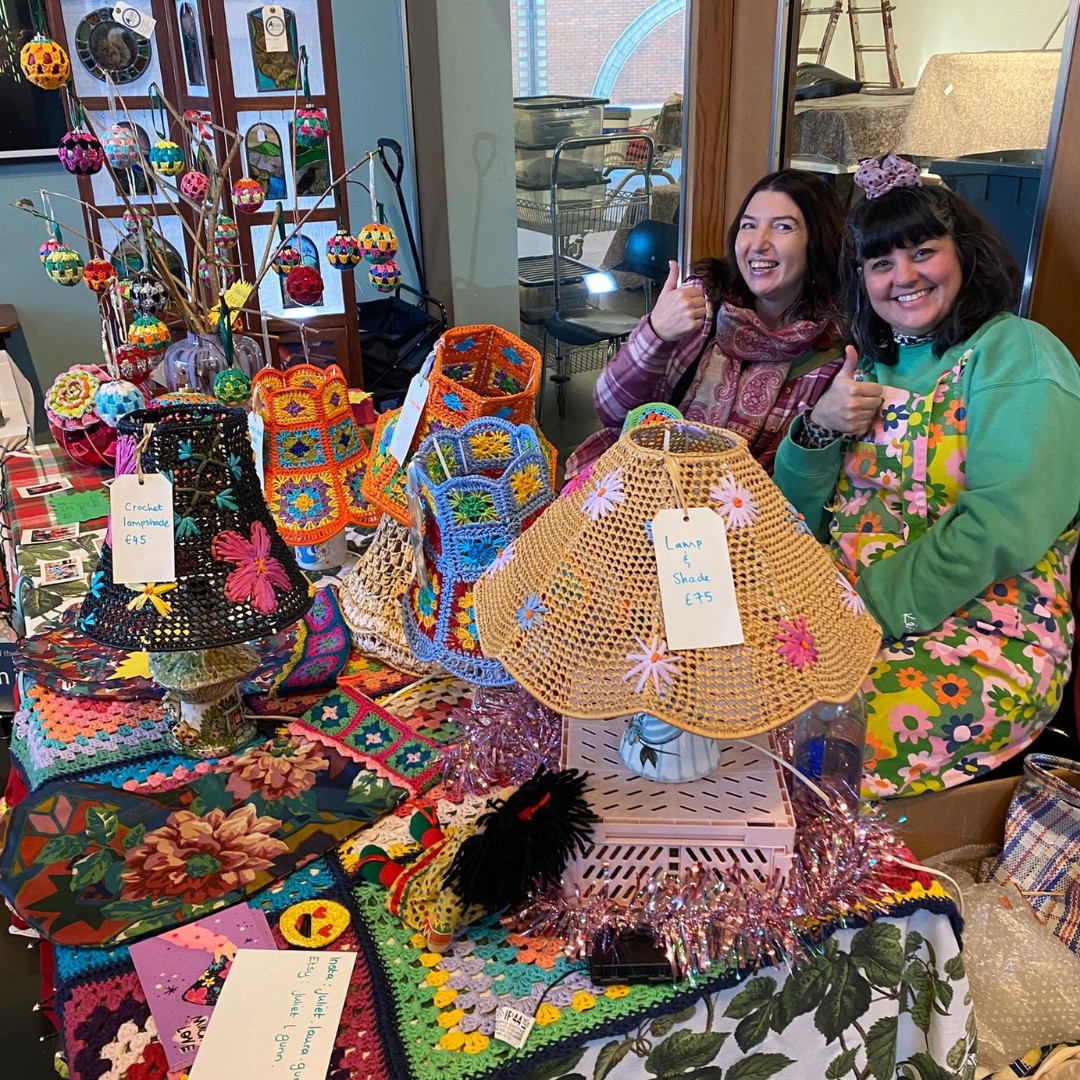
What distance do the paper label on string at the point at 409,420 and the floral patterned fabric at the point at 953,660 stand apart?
0.66 m

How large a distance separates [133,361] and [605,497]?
1230mm

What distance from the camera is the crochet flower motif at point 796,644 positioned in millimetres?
795

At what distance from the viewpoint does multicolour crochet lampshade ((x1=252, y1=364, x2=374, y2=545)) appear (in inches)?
56.5

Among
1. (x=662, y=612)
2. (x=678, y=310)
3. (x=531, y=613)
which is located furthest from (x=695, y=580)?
(x=678, y=310)

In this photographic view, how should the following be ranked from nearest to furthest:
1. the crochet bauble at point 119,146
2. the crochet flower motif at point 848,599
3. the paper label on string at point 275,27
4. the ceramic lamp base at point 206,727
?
the crochet flower motif at point 848,599 → the ceramic lamp base at point 206,727 → the crochet bauble at point 119,146 → the paper label on string at point 275,27

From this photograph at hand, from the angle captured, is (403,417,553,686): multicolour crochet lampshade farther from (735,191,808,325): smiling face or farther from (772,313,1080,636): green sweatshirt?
(735,191,808,325): smiling face

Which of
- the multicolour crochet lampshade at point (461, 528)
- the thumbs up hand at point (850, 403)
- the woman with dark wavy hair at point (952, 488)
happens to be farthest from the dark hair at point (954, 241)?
the multicolour crochet lampshade at point (461, 528)

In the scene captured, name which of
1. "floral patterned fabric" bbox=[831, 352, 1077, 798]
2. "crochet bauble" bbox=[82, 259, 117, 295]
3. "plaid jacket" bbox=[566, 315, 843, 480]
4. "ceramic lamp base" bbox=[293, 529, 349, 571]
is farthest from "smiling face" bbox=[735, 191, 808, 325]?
"crochet bauble" bbox=[82, 259, 117, 295]

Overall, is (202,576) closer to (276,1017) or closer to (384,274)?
(276,1017)

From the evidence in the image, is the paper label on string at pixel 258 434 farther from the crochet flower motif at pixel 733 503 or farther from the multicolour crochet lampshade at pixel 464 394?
the crochet flower motif at pixel 733 503

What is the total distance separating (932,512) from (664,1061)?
2.82 ft

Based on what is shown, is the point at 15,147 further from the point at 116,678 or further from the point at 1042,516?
the point at 1042,516

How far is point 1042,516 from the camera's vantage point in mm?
1236

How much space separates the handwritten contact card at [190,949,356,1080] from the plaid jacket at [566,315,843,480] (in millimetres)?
903
